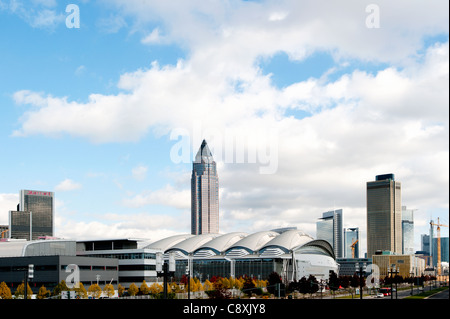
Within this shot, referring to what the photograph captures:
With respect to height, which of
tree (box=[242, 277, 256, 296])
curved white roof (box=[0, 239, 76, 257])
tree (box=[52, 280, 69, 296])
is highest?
curved white roof (box=[0, 239, 76, 257])

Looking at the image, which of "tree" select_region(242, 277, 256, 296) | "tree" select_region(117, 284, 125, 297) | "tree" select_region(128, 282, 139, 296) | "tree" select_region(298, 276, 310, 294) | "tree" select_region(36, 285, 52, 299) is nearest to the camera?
"tree" select_region(36, 285, 52, 299)

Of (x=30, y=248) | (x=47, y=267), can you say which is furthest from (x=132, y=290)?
(x=30, y=248)

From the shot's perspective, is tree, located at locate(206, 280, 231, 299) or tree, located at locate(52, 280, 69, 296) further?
tree, located at locate(206, 280, 231, 299)

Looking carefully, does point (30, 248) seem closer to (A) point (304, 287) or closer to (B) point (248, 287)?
(B) point (248, 287)

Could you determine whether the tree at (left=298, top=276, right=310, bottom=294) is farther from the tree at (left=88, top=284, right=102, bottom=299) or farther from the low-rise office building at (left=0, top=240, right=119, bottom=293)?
the tree at (left=88, top=284, right=102, bottom=299)

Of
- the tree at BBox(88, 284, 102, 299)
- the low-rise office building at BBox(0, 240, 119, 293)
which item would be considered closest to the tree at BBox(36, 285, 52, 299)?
the low-rise office building at BBox(0, 240, 119, 293)

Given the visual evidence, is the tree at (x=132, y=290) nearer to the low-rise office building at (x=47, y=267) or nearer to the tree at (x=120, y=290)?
the tree at (x=120, y=290)

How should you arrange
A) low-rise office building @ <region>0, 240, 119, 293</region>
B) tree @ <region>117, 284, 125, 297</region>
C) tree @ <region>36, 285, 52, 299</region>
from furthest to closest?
tree @ <region>117, 284, 125, 297</region>
low-rise office building @ <region>0, 240, 119, 293</region>
tree @ <region>36, 285, 52, 299</region>
